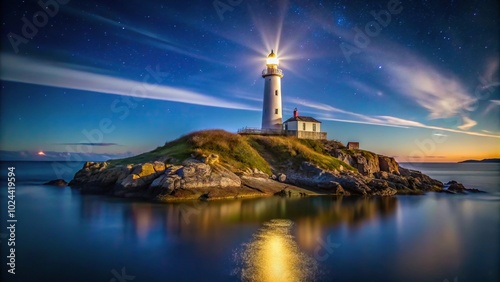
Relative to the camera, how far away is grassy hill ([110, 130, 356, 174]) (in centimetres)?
3475

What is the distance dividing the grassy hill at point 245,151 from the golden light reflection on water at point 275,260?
17073 mm

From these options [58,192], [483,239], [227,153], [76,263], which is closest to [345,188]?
[227,153]

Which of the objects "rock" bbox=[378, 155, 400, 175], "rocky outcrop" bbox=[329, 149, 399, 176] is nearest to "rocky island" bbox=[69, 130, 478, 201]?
"rocky outcrop" bbox=[329, 149, 399, 176]

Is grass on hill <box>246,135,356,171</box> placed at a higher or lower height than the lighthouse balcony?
lower

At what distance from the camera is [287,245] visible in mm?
15781

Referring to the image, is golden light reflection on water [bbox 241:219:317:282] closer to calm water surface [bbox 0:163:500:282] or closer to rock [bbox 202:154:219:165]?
calm water surface [bbox 0:163:500:282]

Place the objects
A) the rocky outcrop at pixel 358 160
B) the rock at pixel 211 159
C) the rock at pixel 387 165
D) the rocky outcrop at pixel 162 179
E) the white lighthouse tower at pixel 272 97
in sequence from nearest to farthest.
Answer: the rocky outcrop at pixel 162 179 < the rock at pixel 211 159 < the rocky outcrop at pixel 358 160 < the rock at pixel 387 165 < the white lighthouse tower at pixel 272 97

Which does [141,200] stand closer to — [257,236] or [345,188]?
[257,236]

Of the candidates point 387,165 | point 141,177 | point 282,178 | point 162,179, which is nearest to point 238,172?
point 282,178

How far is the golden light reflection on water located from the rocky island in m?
11.9

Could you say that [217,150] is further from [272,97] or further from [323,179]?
[272,97]

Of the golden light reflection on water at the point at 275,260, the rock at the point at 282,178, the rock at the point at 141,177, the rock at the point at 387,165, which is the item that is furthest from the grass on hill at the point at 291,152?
the golden light reflection on water at the point at 275,260

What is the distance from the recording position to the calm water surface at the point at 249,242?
41.4 feet

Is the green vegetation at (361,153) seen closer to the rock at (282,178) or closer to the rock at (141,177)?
the rock at (282,178)
